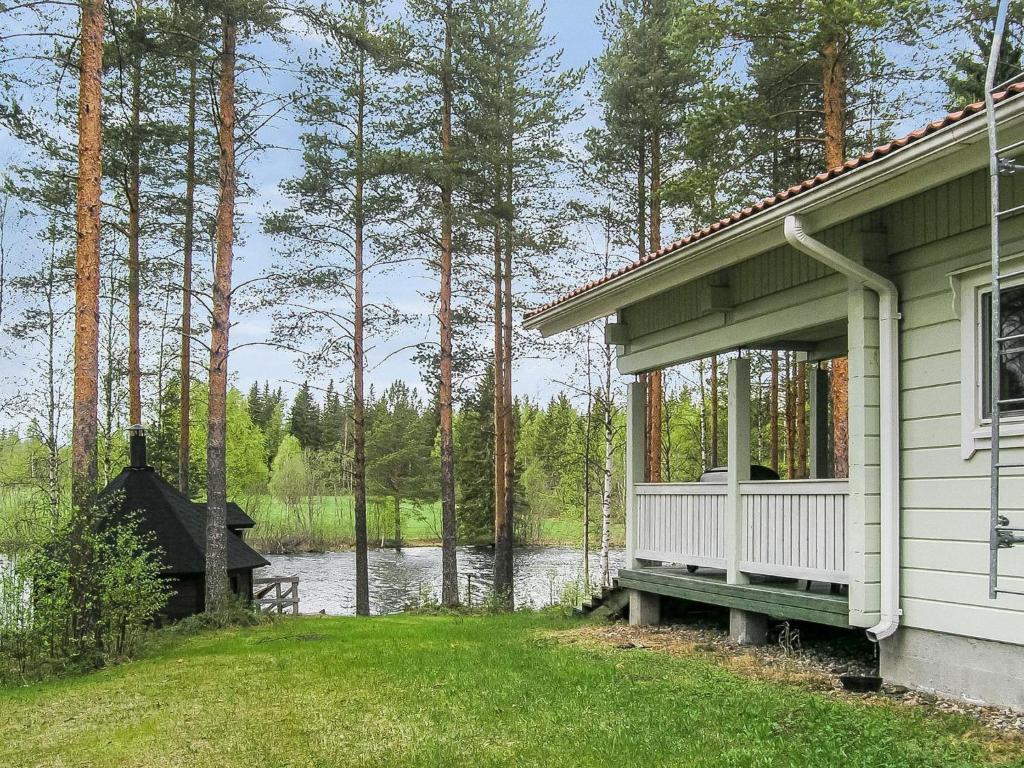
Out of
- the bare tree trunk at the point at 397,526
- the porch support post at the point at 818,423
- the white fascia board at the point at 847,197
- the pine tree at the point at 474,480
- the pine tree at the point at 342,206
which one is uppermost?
the pine tree at the point at 342,206

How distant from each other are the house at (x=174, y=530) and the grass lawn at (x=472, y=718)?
5.52 metres

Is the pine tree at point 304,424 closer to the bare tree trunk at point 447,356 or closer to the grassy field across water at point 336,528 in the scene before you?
the grassy field across water at point 336,528

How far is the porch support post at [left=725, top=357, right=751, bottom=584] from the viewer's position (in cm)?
839

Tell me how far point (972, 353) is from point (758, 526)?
270 centimetres

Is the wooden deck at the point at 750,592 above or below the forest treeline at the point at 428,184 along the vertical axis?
below

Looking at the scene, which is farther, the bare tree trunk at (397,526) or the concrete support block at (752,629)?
the bare tree trunk at (397,526)

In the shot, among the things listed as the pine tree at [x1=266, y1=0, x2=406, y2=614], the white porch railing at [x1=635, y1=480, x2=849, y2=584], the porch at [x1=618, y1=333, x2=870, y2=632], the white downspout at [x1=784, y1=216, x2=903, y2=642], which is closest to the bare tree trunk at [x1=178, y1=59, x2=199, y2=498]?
the pine tree at [x1=266, y1=0, x2=406, y2=614]

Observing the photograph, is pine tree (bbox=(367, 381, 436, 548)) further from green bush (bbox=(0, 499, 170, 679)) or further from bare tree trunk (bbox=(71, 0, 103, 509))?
green bush (bbox=(0, 499, 170, 679))

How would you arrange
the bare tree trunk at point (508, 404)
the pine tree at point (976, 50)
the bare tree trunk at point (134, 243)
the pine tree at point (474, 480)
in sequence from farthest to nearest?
the pine tree at point (474, 480), the bare tree trunk at point (508, 404), the bare tree trunk at point (134, 243), the pine tree at point (976, 50)

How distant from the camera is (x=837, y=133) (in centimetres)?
1345

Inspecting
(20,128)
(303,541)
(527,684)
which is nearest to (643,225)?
(20,128)

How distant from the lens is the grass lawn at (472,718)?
16.5 ft

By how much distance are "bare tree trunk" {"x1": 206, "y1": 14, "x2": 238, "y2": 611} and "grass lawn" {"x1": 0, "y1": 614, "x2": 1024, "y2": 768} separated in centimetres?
425

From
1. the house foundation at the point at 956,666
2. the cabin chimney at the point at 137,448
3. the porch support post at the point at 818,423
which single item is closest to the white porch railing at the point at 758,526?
the house foundation at the point at 956,666
